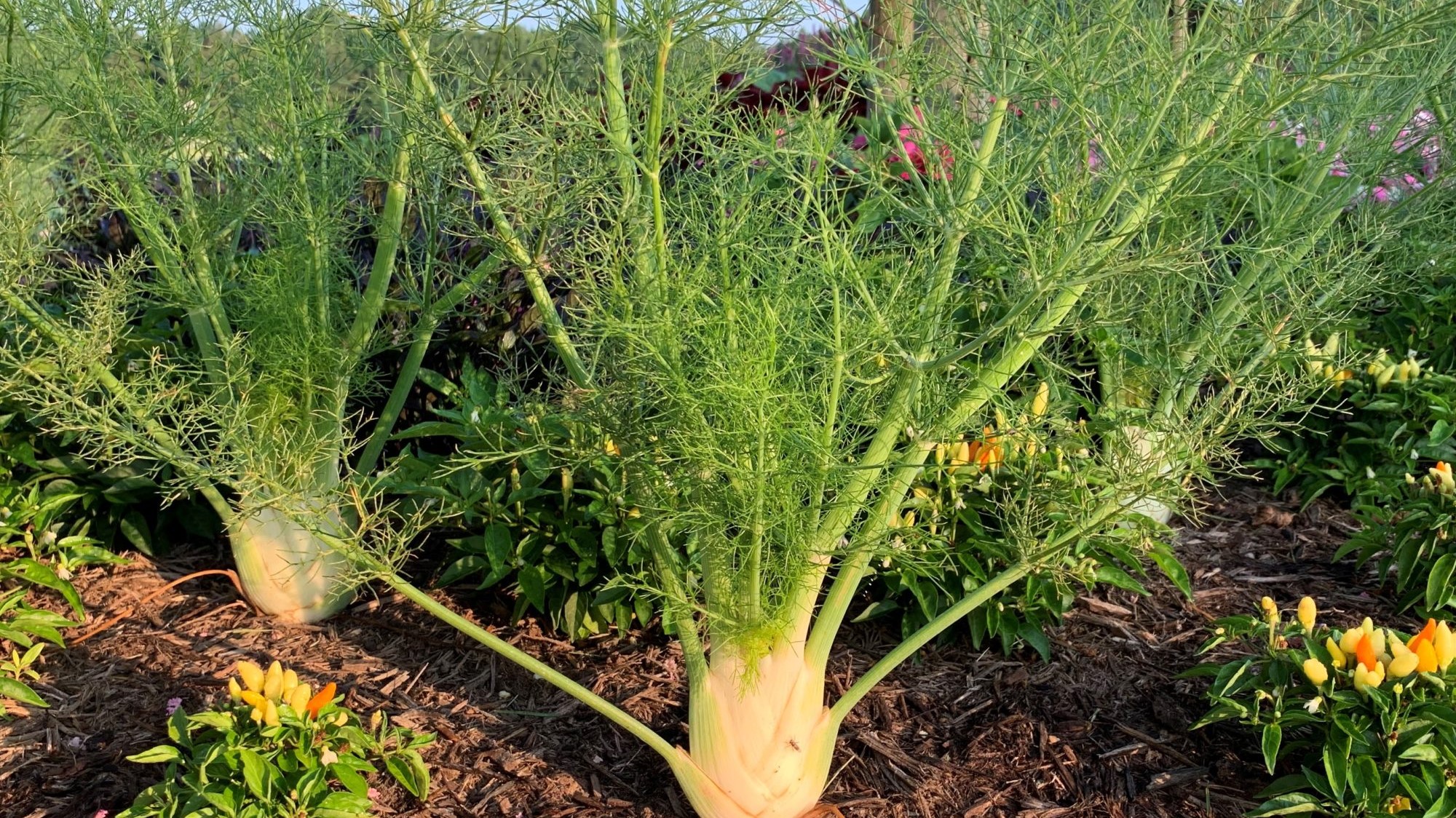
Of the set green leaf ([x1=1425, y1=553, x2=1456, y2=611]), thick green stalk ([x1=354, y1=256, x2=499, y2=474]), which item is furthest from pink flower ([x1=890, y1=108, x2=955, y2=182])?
green leaf ([x1=1425, y1=553, x2=1456, y2=611])

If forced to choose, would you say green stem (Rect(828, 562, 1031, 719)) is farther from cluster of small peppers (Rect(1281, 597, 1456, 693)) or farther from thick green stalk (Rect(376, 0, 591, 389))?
thick green stalk (Rect(376, 0, 591, 389))

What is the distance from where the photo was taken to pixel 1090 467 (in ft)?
7.25

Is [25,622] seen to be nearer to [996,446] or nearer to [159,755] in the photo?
[159,755]

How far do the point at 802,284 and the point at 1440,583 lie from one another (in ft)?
5.55

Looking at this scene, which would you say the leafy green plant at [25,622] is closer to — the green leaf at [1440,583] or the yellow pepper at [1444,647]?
the yellow pepper at [1444,647]

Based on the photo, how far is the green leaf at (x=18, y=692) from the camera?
2.51m

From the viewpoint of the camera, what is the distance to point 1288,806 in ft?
7.05

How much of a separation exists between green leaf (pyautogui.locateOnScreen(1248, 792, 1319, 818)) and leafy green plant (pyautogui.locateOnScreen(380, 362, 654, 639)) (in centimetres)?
127

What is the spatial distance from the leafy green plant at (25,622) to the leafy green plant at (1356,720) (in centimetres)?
248

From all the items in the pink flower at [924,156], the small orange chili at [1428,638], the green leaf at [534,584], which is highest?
the pink flower at [924,156]

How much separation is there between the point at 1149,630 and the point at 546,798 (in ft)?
4.83

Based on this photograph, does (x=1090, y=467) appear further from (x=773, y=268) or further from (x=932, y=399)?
(x=773, y=268)

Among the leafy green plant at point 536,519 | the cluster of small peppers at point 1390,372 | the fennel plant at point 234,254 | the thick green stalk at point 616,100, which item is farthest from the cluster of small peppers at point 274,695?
the cluster of small peppers at point 1390,372

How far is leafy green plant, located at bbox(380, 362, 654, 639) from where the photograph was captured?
2.75 meters
